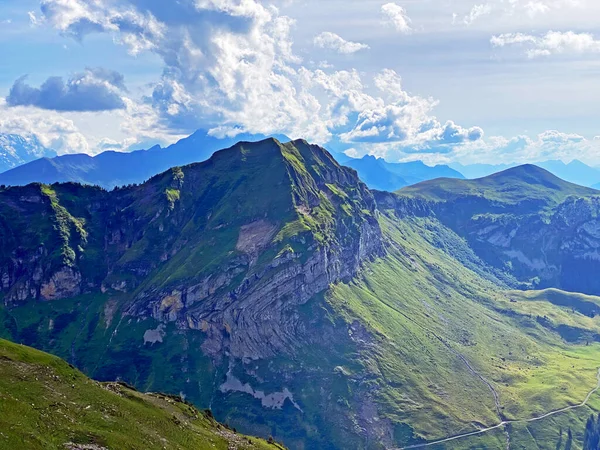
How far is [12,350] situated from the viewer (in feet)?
568

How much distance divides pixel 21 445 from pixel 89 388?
5131cm

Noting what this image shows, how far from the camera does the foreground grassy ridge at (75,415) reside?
430 ft

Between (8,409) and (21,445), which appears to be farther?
(8,409)

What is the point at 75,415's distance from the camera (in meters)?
147

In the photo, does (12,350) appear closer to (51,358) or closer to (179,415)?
(51,358)

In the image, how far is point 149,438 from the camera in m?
153

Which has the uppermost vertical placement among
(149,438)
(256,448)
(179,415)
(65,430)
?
(65,430)

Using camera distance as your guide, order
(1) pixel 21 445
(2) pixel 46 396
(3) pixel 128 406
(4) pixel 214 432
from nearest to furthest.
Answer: (1) pixel 21 445 < (2) pixel 46 396 < (3) pixel 128 406 < (4) pixel 214 432

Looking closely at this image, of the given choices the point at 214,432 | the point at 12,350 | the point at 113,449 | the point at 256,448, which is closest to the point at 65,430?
the point at 113,449

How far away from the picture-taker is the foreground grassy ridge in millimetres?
131125

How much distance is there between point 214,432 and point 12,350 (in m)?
73.5

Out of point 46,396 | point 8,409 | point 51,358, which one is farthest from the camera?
point 51,358

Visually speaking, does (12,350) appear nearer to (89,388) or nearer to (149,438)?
(89,388)

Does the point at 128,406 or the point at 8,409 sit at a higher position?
the point at 8,409
